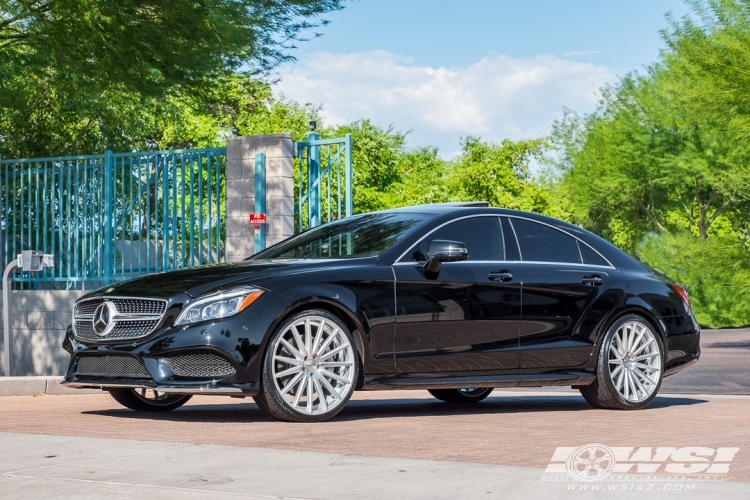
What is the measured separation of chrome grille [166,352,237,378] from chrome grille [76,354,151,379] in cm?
23

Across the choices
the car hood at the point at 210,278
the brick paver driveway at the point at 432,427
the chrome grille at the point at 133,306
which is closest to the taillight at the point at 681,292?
the brick paver driveway at the point at 432,427

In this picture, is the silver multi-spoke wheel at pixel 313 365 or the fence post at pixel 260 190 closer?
the silver multi-spoke wheel at pixel 313 365

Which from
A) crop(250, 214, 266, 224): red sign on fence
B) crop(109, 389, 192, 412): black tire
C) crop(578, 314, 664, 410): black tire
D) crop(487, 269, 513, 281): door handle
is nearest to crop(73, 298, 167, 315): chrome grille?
crop(109, 389, 192, 412): black tire

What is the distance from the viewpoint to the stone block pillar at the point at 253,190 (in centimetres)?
1575

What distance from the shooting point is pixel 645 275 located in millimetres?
10734

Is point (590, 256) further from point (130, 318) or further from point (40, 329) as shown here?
point (40, 329)

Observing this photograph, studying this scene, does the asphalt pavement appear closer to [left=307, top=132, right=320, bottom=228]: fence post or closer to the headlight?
[left=307, top=132, right=320, bottom=228]: fence post

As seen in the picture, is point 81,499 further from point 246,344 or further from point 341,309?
point 341,309

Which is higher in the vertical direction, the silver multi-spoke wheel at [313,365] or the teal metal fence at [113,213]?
the teal metal fence at [113,213]

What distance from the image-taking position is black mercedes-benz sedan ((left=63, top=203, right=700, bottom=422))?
856 centimetres

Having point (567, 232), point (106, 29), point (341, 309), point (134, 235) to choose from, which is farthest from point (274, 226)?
point (341, 309)

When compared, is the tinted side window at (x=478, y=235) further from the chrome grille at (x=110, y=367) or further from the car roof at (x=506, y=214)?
the chrome grille at (x=110, y=367)

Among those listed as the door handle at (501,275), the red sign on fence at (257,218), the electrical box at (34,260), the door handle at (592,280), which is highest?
the red sign on fence at (257,218)

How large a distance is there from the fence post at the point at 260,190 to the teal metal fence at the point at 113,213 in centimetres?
48
